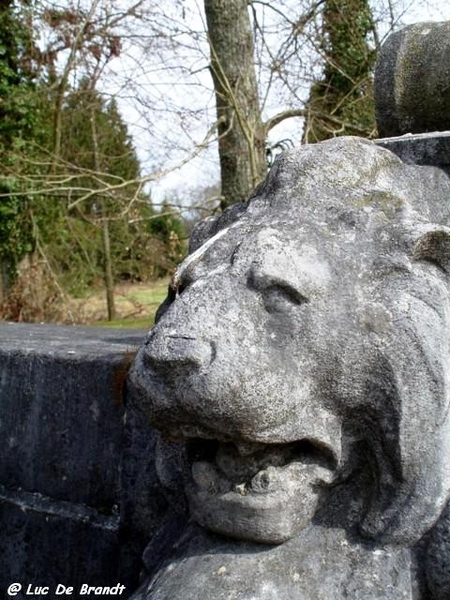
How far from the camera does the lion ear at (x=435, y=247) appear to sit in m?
1.32

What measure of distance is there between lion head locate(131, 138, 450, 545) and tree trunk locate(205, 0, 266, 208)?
5727mm

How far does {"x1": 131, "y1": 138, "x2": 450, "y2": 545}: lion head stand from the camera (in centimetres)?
124

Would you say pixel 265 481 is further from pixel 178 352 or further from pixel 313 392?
pixel 178 352

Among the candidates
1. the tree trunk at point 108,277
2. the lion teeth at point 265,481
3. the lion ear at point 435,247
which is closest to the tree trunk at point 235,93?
the tree trunk at point 108,277

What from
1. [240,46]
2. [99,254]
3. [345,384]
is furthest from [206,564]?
[99,254]

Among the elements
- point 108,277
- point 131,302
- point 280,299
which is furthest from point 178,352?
point 108,277

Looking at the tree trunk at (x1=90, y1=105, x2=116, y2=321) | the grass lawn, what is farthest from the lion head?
the tree trunk at (x1=90, y1=105, x2=116, y2=321)

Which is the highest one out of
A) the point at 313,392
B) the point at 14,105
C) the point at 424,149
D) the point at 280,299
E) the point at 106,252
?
the point at 14,105

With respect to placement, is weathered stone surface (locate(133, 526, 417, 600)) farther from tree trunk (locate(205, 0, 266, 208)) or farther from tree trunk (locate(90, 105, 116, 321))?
tree trunk (locate(90, 105, 116, 321))

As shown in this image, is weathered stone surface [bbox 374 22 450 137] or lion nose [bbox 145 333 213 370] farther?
weathered stone surface [bbox 374 22 450 137]

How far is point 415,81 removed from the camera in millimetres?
1939

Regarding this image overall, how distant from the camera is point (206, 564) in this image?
1.36 meters

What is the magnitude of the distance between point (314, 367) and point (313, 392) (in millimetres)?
44

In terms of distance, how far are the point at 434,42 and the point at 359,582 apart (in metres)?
1.27
